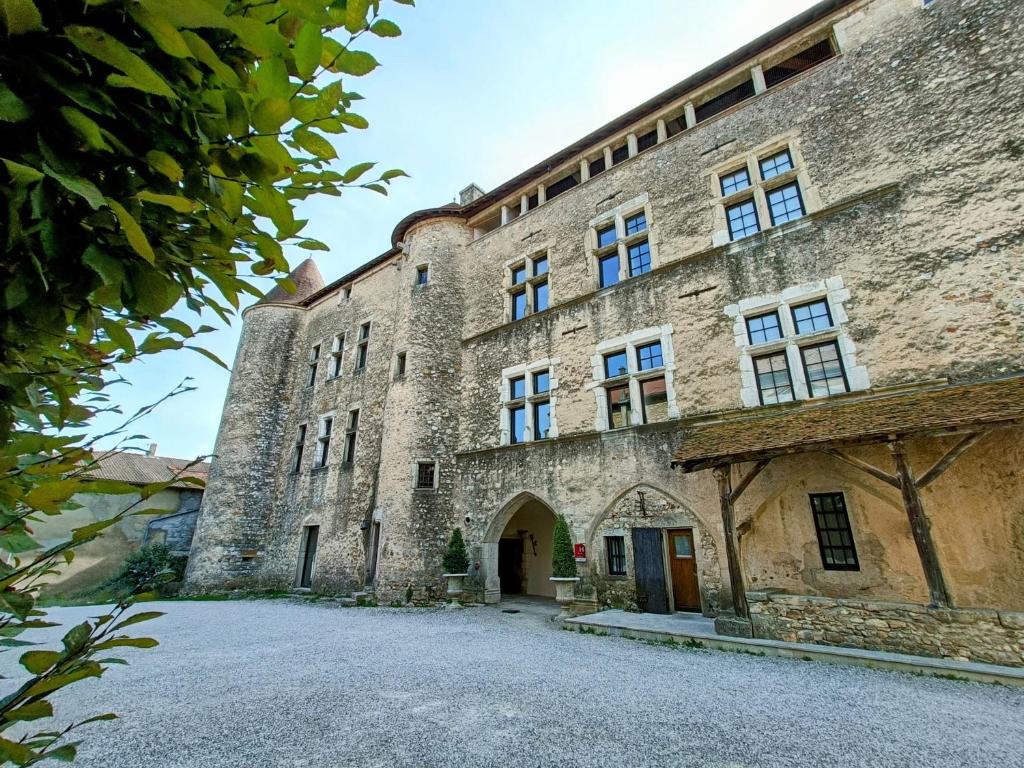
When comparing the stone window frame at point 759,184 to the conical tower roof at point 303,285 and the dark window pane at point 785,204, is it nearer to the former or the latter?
the dark window pane at point 785,204

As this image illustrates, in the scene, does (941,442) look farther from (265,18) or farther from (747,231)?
(265,18)

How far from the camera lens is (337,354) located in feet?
59.2

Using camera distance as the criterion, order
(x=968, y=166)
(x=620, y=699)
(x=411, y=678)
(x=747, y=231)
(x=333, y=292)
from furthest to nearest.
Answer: (x=333, y=292), (x=747, y=231), (x=968, y=166), (x=411, y=678), (x=620, y=699)

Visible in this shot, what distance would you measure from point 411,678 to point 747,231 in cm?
1002

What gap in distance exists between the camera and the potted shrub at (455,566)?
1157cm

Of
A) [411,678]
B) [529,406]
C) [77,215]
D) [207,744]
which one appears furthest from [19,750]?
[529,406]

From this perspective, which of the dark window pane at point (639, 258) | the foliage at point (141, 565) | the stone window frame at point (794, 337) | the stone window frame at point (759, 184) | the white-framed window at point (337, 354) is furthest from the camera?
the white-framed window at point (337, 354)

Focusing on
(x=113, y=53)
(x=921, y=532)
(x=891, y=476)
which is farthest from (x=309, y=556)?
(x=113, y=53)

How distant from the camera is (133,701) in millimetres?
4719

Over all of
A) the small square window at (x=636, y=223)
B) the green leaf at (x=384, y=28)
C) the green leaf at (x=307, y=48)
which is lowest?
the green leaf at (x=307, y=48)

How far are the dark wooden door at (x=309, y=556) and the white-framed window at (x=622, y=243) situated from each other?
1220cm

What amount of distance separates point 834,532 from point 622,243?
7.50m

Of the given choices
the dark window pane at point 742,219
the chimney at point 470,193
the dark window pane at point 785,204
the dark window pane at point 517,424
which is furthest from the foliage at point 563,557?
the chimney at point 470,193

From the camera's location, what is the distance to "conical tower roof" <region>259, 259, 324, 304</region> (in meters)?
20.4
